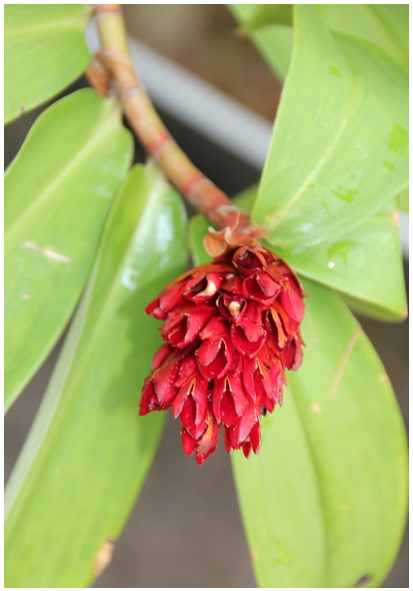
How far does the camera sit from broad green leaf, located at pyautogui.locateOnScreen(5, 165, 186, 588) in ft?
1.97

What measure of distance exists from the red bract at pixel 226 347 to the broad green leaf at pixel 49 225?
164 millimetres

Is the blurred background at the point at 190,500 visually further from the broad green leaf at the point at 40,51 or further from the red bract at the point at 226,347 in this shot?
the red bract at the point at 226,347

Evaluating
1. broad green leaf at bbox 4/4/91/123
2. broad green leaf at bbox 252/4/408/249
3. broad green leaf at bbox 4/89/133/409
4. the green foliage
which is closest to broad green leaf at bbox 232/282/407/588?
Result: the green foliage

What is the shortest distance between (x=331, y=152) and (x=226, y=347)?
0.71 feet

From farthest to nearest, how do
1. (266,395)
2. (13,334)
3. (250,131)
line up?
(250,131) < (13,334) < (266,395)

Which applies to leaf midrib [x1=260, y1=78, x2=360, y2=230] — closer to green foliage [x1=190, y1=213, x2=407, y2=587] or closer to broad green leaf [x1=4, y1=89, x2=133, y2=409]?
green foliage [x1=190, y1=213, x2=407, y2=587]

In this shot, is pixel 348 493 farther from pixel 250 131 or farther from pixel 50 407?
pixel 250 131

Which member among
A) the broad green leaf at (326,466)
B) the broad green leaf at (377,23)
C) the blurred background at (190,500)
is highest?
the broad green leaf at (377,23)

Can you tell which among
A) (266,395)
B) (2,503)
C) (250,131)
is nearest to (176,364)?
(266,395)

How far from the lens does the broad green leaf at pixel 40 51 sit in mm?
531

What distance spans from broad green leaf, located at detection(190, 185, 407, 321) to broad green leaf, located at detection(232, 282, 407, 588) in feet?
0.20

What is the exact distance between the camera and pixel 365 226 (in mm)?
572

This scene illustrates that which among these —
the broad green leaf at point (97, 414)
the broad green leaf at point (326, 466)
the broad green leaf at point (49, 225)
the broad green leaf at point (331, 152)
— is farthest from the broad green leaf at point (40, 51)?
the broad green leaf at point (326, 466)

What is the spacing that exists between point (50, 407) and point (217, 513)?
2.26 ft
